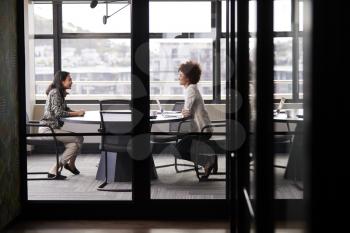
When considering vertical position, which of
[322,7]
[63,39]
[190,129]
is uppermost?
[63,39]

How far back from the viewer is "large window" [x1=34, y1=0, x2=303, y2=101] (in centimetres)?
122

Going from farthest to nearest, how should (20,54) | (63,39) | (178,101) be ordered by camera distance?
(63,39), (178,101), (20,54)

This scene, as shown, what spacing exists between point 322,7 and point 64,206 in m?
2.81

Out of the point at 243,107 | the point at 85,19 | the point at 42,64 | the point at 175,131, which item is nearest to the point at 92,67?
the point at 85,19

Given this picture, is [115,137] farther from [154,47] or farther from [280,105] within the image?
[280,105]

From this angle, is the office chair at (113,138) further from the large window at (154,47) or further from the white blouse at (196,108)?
the white blouse at (196,108)

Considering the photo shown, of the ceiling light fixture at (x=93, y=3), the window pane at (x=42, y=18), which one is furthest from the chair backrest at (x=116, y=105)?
the window pane at (x=42, y=18)

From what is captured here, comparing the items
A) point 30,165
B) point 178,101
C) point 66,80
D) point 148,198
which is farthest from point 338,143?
point 66,80

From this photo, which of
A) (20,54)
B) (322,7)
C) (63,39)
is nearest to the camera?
(322,7)

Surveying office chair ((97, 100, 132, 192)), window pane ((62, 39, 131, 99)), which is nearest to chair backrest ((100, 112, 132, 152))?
office chair ((97, 100, 132, 192))

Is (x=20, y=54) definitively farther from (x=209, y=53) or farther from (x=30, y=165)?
(x=209, y=53)

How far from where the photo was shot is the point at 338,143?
0.58m

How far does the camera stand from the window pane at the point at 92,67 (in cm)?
437

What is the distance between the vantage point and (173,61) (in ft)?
10.9
